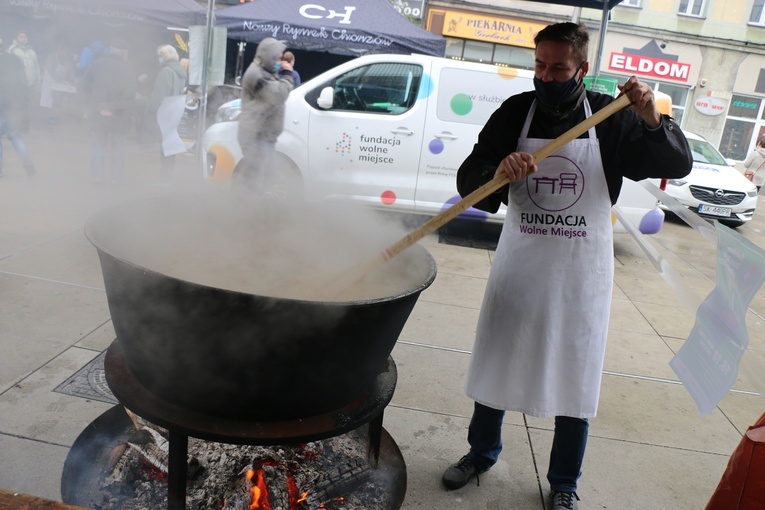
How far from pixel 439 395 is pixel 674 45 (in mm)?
19642

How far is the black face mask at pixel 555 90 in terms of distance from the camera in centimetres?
206

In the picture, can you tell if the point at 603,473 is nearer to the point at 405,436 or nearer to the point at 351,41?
the point at 405,436

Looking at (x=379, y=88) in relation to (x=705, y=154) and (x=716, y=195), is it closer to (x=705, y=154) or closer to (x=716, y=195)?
(x=716, y=195)

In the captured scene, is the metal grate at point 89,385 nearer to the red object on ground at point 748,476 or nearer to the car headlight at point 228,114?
the red object on ground at point 748,476

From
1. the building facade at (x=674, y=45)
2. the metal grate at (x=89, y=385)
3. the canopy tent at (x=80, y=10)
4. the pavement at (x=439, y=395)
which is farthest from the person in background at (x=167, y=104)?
the building facade at (x=674, y=45)

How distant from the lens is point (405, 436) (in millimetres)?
2930

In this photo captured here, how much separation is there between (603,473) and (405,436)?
0.96m

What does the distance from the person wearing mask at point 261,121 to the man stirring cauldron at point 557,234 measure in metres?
3.67

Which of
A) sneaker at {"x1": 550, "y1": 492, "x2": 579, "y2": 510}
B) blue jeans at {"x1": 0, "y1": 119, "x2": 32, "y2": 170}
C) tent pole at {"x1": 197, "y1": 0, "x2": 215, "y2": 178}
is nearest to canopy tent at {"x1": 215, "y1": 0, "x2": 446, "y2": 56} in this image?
tent pole at {"x1": 197, "y1": 0, "x2": 215, "y2": 178}

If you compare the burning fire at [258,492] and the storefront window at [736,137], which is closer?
the burning fire at [258,492]

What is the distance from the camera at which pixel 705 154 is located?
10.8m

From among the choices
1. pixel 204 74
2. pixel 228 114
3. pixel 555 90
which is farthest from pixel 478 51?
pixel 555 90

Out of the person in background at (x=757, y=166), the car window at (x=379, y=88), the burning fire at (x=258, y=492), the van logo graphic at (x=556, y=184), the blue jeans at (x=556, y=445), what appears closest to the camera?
the burning fire at (x=258, y=492)

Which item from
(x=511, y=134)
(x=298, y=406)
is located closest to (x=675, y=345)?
(x=511, y=134)
